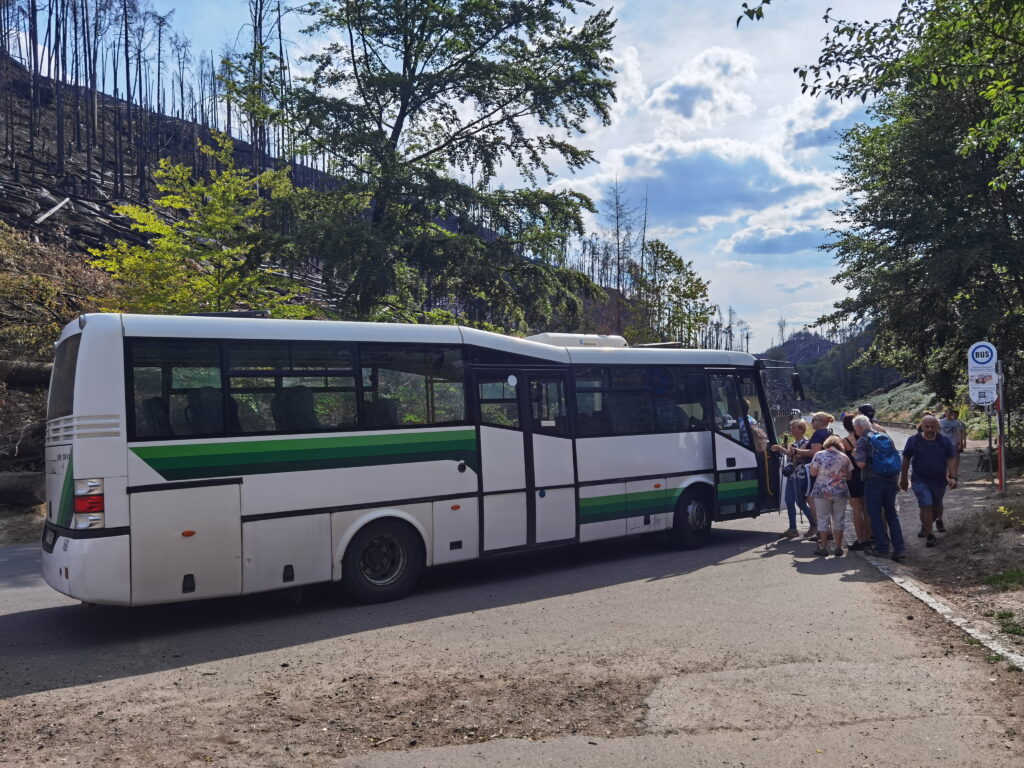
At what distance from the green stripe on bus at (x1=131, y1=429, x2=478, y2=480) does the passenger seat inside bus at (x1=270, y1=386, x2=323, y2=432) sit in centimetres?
14

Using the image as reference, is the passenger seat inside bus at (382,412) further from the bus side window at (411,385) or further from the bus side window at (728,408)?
the bus side window at (728,408)

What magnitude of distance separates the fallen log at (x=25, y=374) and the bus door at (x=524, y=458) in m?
12.6

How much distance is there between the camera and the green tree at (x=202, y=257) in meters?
19.5

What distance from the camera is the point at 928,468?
12.2 meters

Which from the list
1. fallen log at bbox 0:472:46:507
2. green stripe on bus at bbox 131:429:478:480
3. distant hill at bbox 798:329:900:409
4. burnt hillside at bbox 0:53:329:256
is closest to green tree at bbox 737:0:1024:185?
green stripe on bus at bbox 131:429:478:480

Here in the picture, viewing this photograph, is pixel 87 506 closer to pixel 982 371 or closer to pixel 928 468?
pixel 928 468

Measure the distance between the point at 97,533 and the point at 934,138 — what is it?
22.2 metres

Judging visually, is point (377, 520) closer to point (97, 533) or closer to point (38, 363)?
point (97, 533)

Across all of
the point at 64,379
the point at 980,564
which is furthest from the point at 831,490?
the point at 64,379

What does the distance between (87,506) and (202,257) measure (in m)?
13.3

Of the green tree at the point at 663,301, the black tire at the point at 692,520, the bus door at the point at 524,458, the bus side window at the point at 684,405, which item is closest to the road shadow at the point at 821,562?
the black tire at the point at 692,520

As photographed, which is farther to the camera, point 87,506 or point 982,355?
point 982,355

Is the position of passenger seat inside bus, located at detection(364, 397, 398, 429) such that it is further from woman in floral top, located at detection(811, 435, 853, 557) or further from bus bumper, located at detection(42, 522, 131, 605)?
woman in floral top, located at detection(811, 435, 853, 557)

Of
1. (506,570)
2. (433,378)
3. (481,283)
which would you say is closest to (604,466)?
(506,570)
